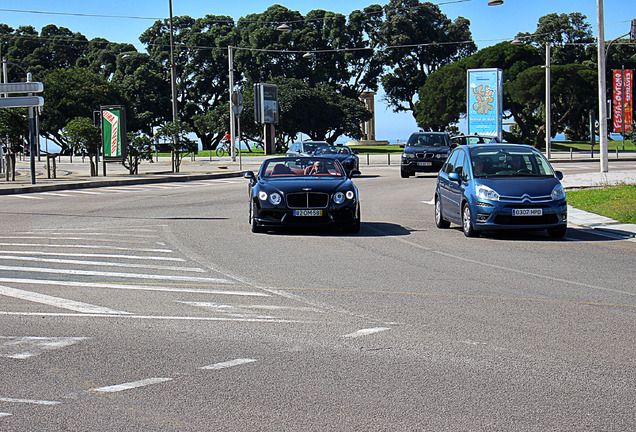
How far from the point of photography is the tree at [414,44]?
277 feet

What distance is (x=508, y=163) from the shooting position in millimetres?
14430

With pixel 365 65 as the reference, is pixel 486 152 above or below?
below

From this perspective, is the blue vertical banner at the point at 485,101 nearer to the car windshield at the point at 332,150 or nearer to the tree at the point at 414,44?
the car windshield at the point at 332,150

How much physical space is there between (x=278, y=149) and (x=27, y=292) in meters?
67.3

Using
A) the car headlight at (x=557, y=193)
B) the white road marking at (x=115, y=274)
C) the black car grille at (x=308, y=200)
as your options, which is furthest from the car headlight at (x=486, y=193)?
the white road marking at (x=115, y=274)

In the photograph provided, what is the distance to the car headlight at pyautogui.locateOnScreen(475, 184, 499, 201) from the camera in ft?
44.3

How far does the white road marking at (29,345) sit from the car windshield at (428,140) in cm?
2859

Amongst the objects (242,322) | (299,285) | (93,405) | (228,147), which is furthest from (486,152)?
(228,147)

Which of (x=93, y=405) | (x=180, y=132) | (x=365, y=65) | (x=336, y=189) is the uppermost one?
(x=365, y=65)

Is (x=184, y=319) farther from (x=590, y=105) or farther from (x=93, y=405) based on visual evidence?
(x=590, y=105)

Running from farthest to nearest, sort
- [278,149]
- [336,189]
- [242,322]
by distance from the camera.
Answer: [278,149] < [336,189] < [242,322]

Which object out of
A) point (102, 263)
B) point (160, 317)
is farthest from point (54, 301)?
point (102, 263)

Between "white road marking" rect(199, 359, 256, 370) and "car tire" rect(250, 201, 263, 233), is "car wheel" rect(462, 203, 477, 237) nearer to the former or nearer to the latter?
"car tire" rect(250, 201, 263, 233)

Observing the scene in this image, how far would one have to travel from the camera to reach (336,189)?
14.2m
